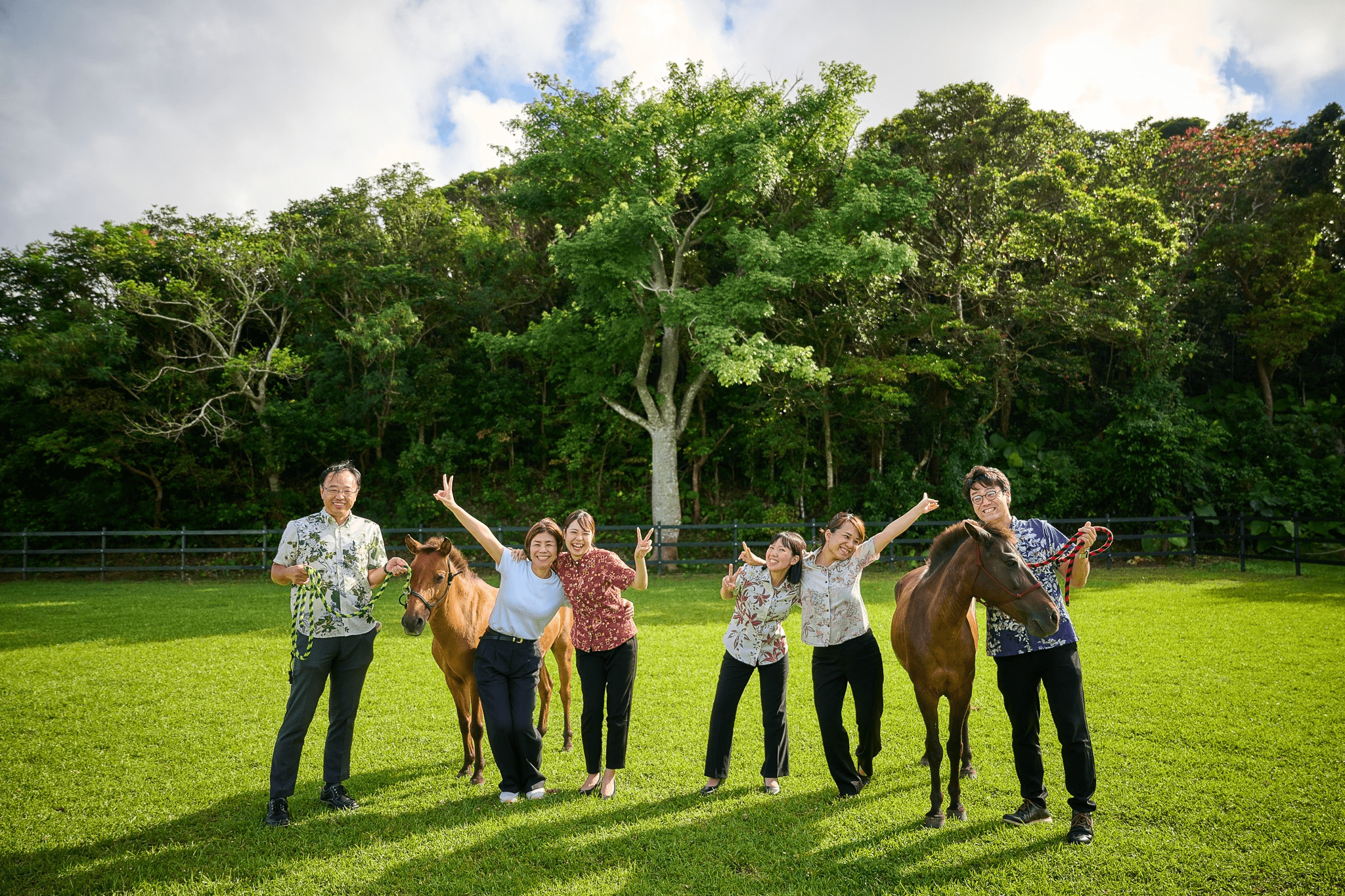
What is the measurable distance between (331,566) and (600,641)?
153 centimetres

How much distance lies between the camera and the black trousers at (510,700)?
148 inches

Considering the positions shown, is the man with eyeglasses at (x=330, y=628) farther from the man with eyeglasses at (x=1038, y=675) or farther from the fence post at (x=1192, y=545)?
the fence post at (x=1192, y=545)

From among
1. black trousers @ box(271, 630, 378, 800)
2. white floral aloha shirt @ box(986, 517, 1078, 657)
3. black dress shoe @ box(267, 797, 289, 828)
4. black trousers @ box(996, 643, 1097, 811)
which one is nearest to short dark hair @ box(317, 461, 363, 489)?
black trousers @ box(271, 630, 378, 800)

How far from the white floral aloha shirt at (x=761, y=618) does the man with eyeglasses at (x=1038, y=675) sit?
1.05 metres

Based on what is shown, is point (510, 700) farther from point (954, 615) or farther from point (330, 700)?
point (954, 615)

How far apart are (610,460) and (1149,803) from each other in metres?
14.8

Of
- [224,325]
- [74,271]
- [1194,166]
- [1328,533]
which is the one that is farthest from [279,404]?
[1194,166]

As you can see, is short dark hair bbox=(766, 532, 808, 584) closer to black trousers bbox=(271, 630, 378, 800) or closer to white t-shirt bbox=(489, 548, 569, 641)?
white t-shirt bbox=(489, 548, 569, 641)

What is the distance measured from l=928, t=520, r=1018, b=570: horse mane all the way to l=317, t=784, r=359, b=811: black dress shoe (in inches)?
136

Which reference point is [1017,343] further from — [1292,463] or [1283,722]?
[1283,722]

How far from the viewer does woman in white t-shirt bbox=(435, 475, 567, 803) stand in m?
3.77

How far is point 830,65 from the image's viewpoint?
45.0 feet

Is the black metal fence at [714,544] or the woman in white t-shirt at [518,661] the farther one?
the black metal fence at [714,544]

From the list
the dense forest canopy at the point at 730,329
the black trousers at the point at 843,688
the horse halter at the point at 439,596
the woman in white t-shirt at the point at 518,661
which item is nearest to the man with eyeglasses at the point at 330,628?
the horse halter at the point at 439,596
